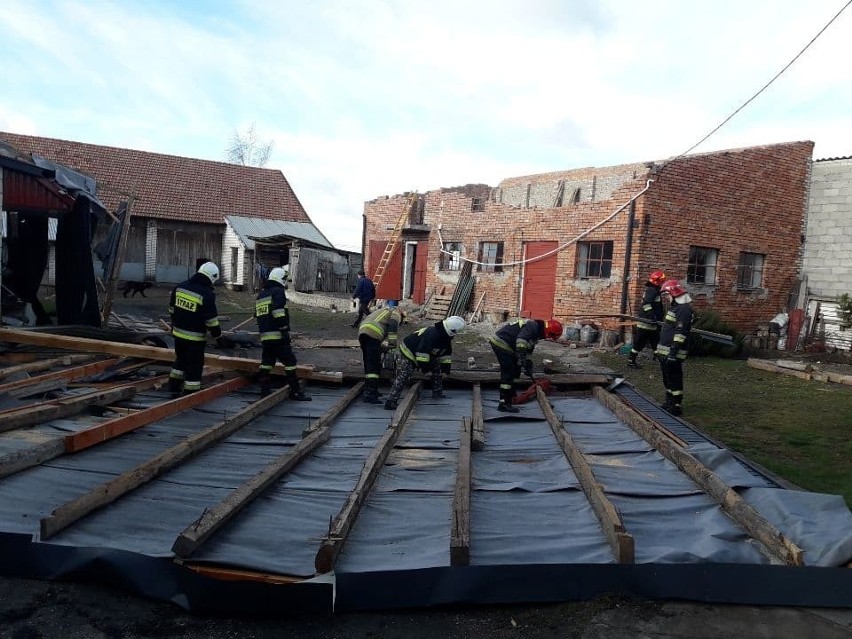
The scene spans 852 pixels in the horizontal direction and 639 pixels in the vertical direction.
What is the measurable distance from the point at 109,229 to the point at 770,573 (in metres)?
13.3

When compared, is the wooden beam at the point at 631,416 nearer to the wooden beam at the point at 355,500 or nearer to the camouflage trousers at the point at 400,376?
the camouflage trousers at the point at 400,376

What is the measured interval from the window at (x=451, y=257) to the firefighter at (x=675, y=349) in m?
10.9

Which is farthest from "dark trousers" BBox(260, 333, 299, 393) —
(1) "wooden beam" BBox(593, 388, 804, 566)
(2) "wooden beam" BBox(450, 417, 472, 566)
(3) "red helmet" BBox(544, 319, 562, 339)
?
(1) "wooden beam" BBox(593, 388, 804, 566)

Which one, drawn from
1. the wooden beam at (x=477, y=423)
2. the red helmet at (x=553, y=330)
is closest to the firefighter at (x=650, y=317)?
the red helmet at (x=553, y=330)

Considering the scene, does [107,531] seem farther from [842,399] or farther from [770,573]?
[842,399]

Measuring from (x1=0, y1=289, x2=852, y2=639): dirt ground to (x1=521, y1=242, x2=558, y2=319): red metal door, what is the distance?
1366 centimetres

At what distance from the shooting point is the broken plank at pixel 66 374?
6852 mm

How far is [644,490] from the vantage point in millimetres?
5043

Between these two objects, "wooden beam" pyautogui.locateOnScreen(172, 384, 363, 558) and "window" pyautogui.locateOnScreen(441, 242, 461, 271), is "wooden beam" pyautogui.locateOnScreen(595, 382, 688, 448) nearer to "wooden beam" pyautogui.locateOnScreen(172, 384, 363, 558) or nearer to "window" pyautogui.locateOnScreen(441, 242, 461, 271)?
"wooden beam" pyautogui.locateOnScreen(172, 384, 363, 558)

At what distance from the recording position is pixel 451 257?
66.3ft

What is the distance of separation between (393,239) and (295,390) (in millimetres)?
14426

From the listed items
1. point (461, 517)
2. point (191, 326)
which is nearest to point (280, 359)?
point (191, 326)

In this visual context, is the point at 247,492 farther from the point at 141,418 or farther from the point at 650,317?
the point at 650,317

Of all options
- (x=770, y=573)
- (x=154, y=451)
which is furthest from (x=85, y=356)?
(x=770, y=573)
